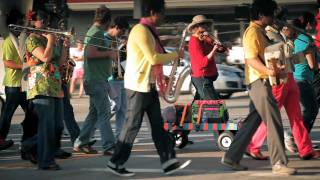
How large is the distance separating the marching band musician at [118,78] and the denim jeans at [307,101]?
2.44 metres

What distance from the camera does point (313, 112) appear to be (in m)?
11.2

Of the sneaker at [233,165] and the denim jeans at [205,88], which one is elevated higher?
the denim jeans at [205,88]

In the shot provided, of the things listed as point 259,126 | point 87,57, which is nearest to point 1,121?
point 87,57

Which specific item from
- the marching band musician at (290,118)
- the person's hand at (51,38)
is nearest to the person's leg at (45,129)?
the person's hand at (51,38)

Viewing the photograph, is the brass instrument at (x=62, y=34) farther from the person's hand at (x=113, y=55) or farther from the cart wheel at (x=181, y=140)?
the cart wheel at (x=181, y=140)

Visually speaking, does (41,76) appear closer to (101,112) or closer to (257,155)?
(101,112)

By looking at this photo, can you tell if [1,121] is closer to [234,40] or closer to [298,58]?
[298,58]

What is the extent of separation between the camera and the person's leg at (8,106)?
1193cm

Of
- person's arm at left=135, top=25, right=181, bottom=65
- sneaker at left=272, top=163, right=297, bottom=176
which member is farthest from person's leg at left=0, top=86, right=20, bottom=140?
sneaker at left=272, top=163, right=297, bottom=176

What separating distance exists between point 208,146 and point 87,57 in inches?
85.7

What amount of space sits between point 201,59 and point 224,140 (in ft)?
3.73

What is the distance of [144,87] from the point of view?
9219 mm

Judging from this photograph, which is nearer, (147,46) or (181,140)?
(147,46)


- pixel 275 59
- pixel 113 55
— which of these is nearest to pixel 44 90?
pixel 113 55
